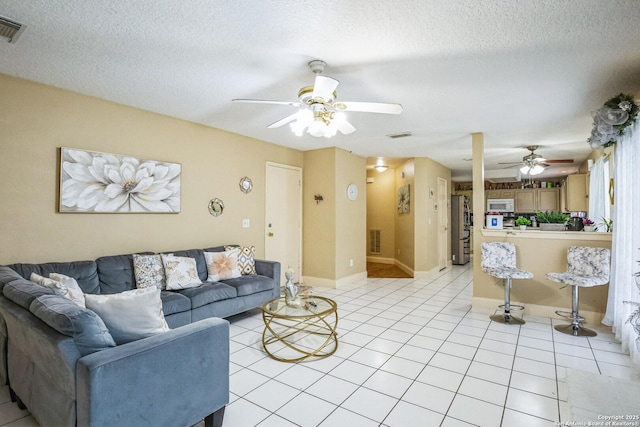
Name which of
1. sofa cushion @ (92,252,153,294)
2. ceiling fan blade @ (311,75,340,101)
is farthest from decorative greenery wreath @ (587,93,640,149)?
sofa cushion @ (92,252,153,294)

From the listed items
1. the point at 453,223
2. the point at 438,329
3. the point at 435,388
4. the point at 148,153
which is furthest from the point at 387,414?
the point at 453,223

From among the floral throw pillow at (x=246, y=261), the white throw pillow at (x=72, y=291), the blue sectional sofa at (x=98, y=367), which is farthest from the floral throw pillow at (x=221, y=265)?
the blue sectional sofa at (x=98, y=367)

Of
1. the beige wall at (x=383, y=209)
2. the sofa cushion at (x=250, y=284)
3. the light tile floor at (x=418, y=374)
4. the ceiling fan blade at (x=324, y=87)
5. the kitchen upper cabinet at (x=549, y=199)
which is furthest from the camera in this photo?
the kitchen upper cabinet at (x=549, y=199)

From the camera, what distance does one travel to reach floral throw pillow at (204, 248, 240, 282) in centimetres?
392

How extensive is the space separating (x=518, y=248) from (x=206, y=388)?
13.4 ft

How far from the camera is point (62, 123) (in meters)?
3.14

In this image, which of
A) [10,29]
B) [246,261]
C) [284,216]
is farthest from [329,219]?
[10,29]

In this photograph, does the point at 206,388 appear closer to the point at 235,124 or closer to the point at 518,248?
the point at 235,124

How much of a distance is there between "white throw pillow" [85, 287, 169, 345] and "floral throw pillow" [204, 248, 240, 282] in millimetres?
2044

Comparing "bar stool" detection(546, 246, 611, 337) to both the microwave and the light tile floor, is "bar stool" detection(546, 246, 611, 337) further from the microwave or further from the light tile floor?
the microwave

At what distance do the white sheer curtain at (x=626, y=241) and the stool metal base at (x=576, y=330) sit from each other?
217 mm

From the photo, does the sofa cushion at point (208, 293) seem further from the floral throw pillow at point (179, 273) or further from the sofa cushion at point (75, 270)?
the sofa cushion at point (75, 270)

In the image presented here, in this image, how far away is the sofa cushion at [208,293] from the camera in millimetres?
3282

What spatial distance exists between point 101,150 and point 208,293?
6.10 ft
